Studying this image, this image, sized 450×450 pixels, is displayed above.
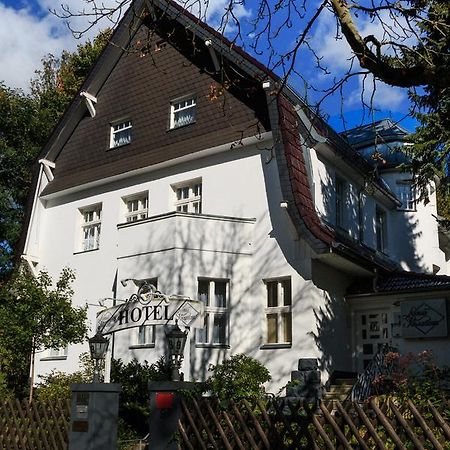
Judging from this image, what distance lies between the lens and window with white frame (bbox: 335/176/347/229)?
61.8ft

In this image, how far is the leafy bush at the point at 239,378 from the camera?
13.8m

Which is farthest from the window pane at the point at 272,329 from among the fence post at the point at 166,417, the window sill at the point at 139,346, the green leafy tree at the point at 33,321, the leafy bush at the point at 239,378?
the fence post at the point at 166,417

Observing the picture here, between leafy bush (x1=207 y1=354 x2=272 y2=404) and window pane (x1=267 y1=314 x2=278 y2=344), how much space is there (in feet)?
3.31

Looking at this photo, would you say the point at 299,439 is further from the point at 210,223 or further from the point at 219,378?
the point at 210,223

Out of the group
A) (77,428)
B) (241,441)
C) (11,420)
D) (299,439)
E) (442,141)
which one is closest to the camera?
(299,439)

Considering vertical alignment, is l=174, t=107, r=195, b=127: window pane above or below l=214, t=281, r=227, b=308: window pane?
above

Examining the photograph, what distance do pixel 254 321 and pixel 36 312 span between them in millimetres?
5408

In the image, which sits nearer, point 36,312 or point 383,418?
point 383,418

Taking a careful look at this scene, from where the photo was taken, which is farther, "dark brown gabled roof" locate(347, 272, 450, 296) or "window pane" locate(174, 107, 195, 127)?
"window pane" locate(174, 107, 195, 127)

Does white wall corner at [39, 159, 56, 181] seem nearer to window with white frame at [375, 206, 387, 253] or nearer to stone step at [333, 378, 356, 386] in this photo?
window with white frame at [375, 206, 387, 253]

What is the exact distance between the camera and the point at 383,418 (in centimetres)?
621

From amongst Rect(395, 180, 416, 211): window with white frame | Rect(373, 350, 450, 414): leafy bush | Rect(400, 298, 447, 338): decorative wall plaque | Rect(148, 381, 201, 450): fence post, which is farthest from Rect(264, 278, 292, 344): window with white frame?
Rect(395, 180, 416, 211): window with white frame

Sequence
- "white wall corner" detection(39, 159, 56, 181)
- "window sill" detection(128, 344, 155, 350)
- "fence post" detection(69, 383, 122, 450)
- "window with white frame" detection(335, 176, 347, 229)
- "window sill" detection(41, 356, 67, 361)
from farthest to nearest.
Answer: "white wall corner" detection(39, 159, 56, 181) < "window sill" detection(41, 356, 67, 361) < "window with white frame" detection(335, 176, 347, 229) < "window sill" detection(128, 344, 155, 350) < "fence post" detection(69, 383, 122, 450)

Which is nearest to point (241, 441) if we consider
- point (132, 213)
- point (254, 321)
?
point (254, 321)
